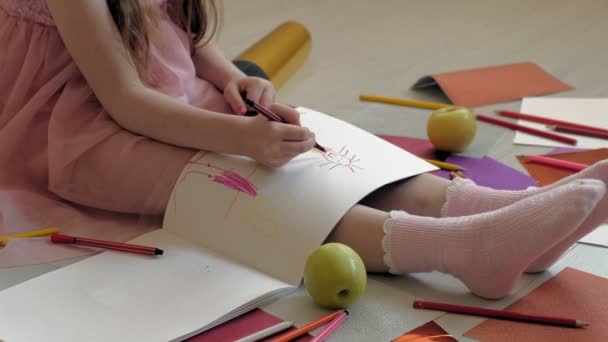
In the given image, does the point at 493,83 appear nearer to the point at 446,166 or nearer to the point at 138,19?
the point at 446,166

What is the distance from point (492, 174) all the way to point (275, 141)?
1.49ft

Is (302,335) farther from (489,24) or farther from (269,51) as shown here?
(489,24)

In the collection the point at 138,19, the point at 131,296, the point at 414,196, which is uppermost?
the point at 138,19

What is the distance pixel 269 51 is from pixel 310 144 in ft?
2.59

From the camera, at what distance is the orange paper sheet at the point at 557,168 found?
1.34m

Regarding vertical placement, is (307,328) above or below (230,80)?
below

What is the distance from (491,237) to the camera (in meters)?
0.97

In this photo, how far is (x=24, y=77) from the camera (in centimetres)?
119

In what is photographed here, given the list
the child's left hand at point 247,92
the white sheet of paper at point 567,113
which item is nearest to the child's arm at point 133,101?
the child's left hand at point 247,92

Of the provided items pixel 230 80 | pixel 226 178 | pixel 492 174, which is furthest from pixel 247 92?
pixel 492 174

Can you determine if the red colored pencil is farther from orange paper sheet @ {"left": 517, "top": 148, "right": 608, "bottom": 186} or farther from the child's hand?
orange paper sheet @ {"left": 517, "top": 148, "right": 608, "bottom": 186}

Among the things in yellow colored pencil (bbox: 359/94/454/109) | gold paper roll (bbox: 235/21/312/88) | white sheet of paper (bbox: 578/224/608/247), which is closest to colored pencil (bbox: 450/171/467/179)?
white sheet of paper (bbox: 578/224/608/247)

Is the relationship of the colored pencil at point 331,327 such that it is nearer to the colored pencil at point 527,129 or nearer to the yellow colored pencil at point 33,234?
the yellow colored pencil at point 33,234

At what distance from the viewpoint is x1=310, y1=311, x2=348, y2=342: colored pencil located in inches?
37.1
